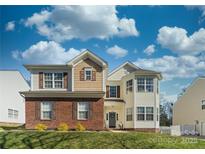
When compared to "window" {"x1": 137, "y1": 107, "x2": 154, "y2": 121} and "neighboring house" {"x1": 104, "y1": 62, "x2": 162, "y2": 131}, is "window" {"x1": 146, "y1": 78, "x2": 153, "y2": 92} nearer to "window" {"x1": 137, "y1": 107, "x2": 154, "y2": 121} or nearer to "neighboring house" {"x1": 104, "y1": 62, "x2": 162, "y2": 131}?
"neighboring house" {"x1": 104, "y1": 62, "x2": 162, "y2": 131}

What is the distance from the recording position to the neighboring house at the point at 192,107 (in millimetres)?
24375

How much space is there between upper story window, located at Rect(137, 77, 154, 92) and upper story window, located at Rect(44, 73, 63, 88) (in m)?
3.80

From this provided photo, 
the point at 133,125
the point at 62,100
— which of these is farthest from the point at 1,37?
the point at 133,125

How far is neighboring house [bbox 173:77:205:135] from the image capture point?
24.4 m

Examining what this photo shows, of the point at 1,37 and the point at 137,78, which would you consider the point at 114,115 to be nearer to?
the point at 137,78

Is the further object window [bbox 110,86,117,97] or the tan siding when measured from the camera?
window [bbox 110,86,117,97]

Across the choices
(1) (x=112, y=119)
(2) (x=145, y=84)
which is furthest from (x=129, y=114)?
(2) (x=145, y=84)

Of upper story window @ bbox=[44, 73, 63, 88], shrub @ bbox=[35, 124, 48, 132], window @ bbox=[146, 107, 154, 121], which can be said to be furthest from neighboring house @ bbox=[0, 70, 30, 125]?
window @ bbox=[146, 107, 154, 121]

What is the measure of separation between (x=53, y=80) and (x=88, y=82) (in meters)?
1.68

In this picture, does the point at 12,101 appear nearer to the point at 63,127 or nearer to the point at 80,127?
the point at 63,127

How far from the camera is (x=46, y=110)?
75.3 ft

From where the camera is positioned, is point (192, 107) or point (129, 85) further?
point (192, 107)

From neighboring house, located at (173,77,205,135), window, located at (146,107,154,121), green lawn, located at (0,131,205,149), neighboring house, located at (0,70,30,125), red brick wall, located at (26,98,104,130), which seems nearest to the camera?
green lawn, located at (0,131,205,149)

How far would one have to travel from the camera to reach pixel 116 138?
19344 millimetres
